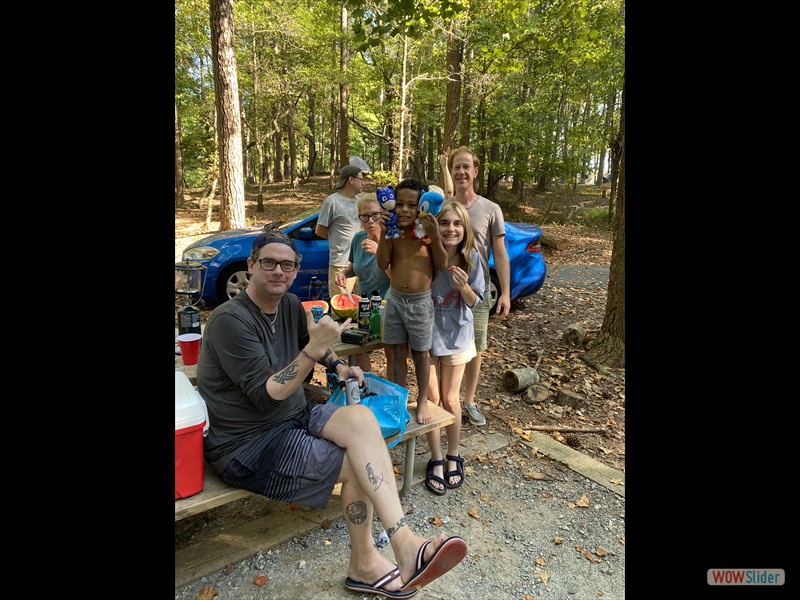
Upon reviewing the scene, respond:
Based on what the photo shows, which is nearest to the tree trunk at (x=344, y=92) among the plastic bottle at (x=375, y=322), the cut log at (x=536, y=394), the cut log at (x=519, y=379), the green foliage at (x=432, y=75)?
the green foliage at (x=432, y=75)

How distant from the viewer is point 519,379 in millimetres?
4609

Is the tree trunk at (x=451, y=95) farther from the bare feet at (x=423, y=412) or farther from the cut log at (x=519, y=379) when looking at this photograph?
the bare feet at (x=423, y=412)

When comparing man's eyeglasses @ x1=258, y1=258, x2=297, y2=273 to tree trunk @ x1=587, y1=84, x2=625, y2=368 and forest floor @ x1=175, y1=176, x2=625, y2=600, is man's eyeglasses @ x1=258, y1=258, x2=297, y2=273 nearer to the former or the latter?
forest floor @ x1=175, y1=176, x2=625, y2=600


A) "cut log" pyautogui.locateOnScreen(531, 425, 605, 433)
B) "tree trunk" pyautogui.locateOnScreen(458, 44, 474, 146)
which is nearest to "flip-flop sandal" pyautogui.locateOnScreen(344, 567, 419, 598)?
→ "cut log" pyautogui.locateOnScreen(531, 425, 605, 433)

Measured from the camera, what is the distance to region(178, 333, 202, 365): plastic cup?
3.27m

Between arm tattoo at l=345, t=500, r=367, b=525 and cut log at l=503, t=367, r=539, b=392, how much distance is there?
2.63m

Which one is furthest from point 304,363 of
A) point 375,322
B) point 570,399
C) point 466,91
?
point 466,91

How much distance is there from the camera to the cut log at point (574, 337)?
5664 millimetres

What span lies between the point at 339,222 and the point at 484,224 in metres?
1.80

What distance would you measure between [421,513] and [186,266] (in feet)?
8.40

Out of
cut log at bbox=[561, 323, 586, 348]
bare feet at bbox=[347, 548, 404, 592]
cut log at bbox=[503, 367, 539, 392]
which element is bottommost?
bare feet at bbox=[347, 548, 404, 592]

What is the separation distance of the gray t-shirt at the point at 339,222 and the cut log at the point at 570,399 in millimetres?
2494

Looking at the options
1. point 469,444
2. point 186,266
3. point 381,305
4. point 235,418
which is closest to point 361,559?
point 235,418

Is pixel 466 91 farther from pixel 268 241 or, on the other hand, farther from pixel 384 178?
pixel 268 241
